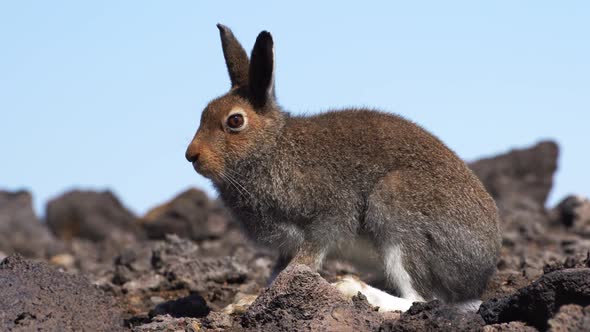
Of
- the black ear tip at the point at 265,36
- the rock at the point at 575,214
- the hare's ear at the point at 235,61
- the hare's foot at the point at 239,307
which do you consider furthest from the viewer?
the rock at the point at 575,214

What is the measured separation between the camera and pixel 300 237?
9180 mm

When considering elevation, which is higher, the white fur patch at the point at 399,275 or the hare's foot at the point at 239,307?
the white fur patch at the point at 399,275

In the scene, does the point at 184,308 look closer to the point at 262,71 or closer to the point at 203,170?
the point at 203,170

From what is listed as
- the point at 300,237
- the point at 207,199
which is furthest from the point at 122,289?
the point at 207,199

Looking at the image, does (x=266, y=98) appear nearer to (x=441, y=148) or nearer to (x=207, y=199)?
(x=441, y=148)

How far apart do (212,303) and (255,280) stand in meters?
1.11

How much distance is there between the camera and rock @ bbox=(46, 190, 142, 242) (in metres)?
20.8

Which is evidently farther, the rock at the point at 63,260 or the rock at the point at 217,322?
the rock at the point at 63,260

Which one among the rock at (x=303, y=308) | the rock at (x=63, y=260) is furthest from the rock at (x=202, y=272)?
the rock at (x=63, y=260)

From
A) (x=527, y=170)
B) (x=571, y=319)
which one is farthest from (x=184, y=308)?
(x=527, y=170)

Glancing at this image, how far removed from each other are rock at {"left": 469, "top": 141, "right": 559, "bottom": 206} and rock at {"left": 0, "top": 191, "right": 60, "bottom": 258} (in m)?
9.02

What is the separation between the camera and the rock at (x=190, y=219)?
18094 millimetres

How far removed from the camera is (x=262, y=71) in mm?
9445

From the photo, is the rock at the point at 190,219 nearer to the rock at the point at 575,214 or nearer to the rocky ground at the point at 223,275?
the rocky ground at the point at 223,275
